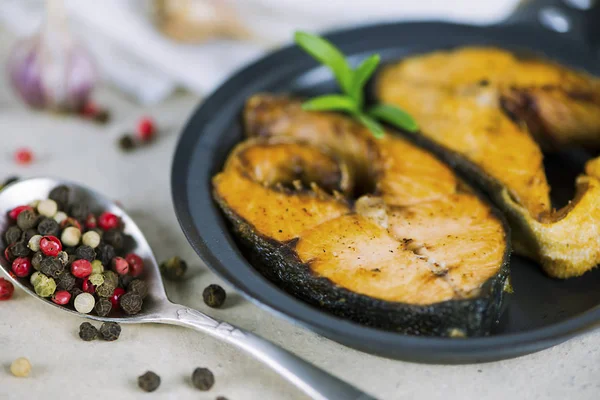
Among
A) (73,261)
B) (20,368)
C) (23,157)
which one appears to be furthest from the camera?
(23,157)

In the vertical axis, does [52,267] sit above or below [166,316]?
above

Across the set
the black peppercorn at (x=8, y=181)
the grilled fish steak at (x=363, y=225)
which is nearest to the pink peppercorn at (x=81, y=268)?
the grilled fish steak at (x=363, y=225)

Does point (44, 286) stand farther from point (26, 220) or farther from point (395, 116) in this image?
point (395, 116)

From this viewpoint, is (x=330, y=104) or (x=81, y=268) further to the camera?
(x=330, y=104)

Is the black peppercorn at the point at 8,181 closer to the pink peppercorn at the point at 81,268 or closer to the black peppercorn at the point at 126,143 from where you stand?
the black peppercorn at the point at 126,143

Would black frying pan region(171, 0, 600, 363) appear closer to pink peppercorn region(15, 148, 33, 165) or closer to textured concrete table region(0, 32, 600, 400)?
textured concrete table region(0, 32, 600, 400)

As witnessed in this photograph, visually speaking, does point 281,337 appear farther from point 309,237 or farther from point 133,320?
point 133,320

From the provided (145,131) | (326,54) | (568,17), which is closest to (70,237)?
(145,131)
